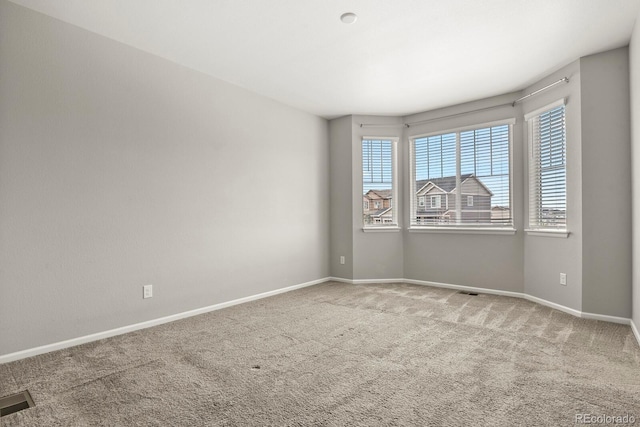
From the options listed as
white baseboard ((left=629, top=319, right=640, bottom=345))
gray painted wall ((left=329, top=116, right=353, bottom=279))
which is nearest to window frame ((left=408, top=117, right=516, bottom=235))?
gray painted wall ((left=329, top=116, right=353, bottom=279))

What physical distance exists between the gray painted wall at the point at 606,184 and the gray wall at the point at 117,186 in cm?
347

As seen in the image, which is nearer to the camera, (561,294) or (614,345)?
(614,345)

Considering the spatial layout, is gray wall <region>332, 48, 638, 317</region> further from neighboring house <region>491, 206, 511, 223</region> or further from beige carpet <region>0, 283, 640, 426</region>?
beige carpet <region>0, 283, 640, 426</region>

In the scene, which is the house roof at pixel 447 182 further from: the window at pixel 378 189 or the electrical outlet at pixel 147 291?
the electrical outlet at pixel 147 291

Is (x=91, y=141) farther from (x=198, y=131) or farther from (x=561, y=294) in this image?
(x=561, y=294)

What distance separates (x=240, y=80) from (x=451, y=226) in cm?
341

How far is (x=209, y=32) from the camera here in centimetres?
295

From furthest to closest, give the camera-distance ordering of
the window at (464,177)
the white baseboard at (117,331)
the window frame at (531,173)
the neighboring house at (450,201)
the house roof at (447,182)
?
the house roof at (447,182), the neighboring house at (450,201), the window at (464,177), the window frame at (531,173), the white baseboard at (117,331)

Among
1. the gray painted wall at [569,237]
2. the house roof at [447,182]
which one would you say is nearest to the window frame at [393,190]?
the house roof at [447,182]

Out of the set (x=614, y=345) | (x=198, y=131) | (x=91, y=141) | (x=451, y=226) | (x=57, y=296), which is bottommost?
(x=614, y=345)

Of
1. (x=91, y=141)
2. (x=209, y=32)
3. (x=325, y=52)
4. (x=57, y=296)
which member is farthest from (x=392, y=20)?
(x=57, y=296)

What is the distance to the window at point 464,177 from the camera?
4.54 m

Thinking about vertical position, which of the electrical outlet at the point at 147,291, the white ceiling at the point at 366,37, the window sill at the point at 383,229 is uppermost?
the white ceiling at the point at 366,37

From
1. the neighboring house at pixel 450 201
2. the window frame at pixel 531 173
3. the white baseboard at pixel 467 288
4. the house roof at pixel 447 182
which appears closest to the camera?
the window frame at pixel 531 173
